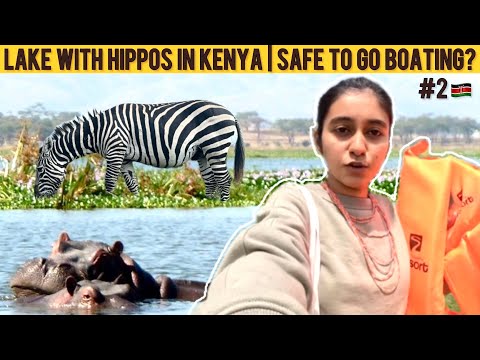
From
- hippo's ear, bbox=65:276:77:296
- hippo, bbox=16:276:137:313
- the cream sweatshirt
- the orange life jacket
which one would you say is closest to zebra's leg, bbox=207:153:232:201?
hippo, bbox=16:276:137:313

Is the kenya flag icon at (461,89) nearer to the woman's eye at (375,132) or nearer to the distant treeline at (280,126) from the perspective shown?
the distant treeline at (280,126)

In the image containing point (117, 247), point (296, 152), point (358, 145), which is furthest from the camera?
point (296, 152)

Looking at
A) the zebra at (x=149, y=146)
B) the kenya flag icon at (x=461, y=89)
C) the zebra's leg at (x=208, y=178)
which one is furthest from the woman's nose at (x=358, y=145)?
the zebra's leg at (x=208, y=178)

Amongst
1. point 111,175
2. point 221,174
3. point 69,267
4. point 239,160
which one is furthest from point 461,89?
point 69,267

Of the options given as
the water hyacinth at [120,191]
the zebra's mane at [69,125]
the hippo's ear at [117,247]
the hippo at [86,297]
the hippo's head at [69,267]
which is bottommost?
the hippo at [86,297]

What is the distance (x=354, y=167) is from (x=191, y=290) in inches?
101

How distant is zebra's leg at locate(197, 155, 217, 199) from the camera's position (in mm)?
4441

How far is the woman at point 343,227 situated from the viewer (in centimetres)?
165

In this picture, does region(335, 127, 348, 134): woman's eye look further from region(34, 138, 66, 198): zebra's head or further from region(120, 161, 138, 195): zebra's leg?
region(34, 138, 66, 198): zebra's head

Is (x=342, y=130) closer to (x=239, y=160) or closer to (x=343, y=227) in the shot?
(x=343, y=227)

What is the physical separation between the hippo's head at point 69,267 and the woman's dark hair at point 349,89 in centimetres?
253

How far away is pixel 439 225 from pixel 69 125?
109 inches

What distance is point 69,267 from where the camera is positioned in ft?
14.7
